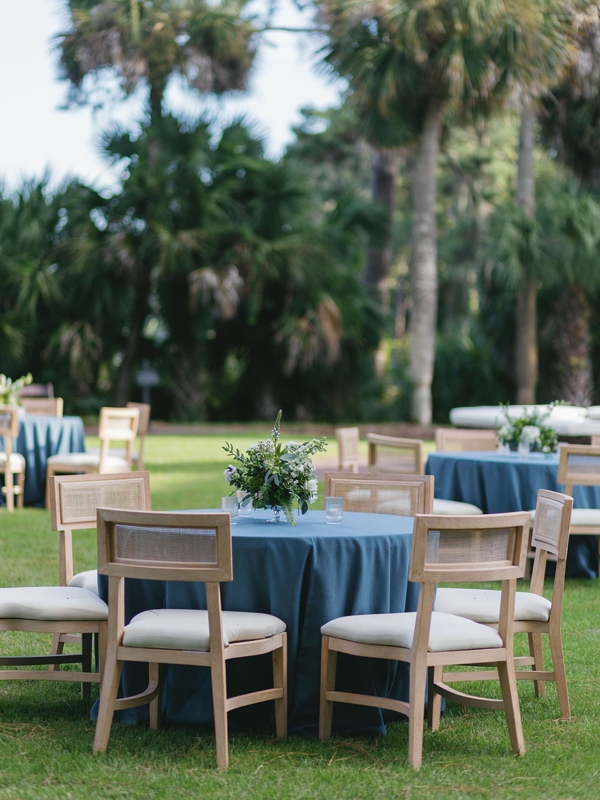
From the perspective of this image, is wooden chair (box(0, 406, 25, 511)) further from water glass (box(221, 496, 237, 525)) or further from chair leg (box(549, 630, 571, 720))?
chair leg (box(549, 630, 571, 720))

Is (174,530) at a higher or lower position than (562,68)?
lower

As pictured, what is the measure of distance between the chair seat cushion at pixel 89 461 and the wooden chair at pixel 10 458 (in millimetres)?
365

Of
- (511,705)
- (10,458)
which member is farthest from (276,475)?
(10,458)

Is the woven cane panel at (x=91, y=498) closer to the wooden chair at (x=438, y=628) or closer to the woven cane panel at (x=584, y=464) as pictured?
the wooden chair at (x=438, y=628)

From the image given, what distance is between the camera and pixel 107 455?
10.9m

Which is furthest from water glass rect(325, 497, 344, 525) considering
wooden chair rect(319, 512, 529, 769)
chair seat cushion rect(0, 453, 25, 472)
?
chair seat cushion rect(0, 453, 25, 472)

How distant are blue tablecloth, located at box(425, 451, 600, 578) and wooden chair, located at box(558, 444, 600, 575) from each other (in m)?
0.35

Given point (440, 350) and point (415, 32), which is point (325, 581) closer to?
point (415, 32)

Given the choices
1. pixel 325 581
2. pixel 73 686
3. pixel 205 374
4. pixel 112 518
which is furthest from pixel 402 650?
pixel 205 374

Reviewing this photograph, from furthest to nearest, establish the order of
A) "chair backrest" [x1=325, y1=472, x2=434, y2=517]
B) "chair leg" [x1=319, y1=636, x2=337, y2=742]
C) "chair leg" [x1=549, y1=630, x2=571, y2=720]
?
"chair backrest" [x1=325, y1=472, x2=434, y2=517] < "chair leg" [x1=549, y1=630, x2=571, y2=720] < "chair leg" [x1=319, y1=636, x2=337, y2=742]

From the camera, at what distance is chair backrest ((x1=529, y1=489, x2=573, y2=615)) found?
4.69m

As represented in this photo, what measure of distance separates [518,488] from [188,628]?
4804mm

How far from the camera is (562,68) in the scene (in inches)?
786

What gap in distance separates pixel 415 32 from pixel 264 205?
4728 mm
